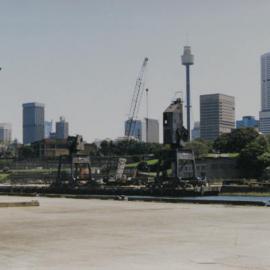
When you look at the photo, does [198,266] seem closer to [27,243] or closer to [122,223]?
[27,243]

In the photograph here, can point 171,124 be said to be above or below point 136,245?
above

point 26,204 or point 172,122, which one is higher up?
point 172,122

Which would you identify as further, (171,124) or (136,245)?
(171,124)

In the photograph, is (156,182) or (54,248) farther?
(156,182)

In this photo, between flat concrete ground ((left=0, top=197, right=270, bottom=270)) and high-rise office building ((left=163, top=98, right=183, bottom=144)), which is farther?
high-rise office building ((left=163, top=98, right=183, bottom=144))

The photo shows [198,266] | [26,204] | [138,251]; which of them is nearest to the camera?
[198,266]

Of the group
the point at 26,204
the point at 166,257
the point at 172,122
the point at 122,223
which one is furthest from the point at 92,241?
the point at 172,122

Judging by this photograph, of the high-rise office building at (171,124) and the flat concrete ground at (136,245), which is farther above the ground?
the high-rise office building at (171,124)

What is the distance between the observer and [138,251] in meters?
18.4

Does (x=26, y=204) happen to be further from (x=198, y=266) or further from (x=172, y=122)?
(x=172, y=122)

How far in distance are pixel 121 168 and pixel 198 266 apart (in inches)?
7214

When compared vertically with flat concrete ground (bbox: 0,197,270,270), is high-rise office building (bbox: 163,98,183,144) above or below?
above

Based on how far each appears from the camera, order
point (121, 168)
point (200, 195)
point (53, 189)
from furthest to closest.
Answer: point (121, 168) → point (53, 189) → point (200, 195)

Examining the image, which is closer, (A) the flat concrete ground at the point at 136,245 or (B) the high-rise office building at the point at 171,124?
(A) the flat concrete ground at the point at 136,245
